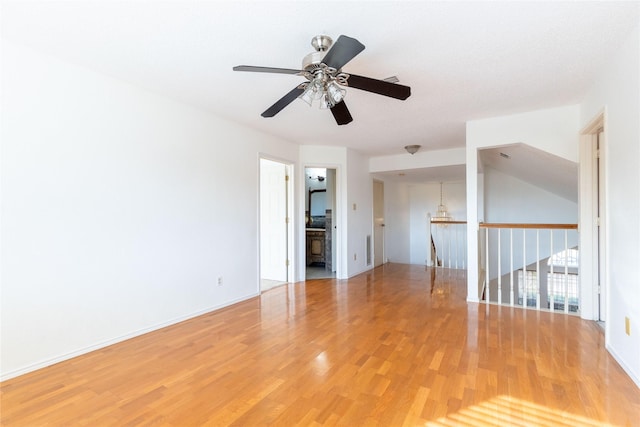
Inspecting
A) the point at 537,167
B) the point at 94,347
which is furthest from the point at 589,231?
the point at 94,347

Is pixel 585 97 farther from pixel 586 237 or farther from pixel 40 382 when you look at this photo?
pixel 40 382

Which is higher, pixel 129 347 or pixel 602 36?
pixel 602 36

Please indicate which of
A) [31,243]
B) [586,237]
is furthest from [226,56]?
[586,237]

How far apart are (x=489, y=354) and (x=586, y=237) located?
191cm

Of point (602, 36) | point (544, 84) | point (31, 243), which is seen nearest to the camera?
point (602, 36)

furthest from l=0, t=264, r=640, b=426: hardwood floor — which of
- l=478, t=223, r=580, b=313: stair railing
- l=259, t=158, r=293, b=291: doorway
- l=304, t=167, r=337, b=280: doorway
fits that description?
l=478, t=223, r=580, b=313: stair railing

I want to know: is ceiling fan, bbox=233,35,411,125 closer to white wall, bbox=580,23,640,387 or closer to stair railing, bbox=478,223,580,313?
white wall, bbox=580,23,640,387

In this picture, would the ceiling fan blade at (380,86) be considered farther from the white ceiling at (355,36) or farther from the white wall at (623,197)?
the white wall at (623,197)

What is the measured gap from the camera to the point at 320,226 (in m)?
6.88

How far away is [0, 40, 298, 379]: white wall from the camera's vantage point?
6.87 ft

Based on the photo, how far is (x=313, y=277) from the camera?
5379mm

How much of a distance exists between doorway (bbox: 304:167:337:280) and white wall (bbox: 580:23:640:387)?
3775 mm

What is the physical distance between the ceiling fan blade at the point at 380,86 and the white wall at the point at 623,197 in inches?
58.9

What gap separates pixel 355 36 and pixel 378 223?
494cm
